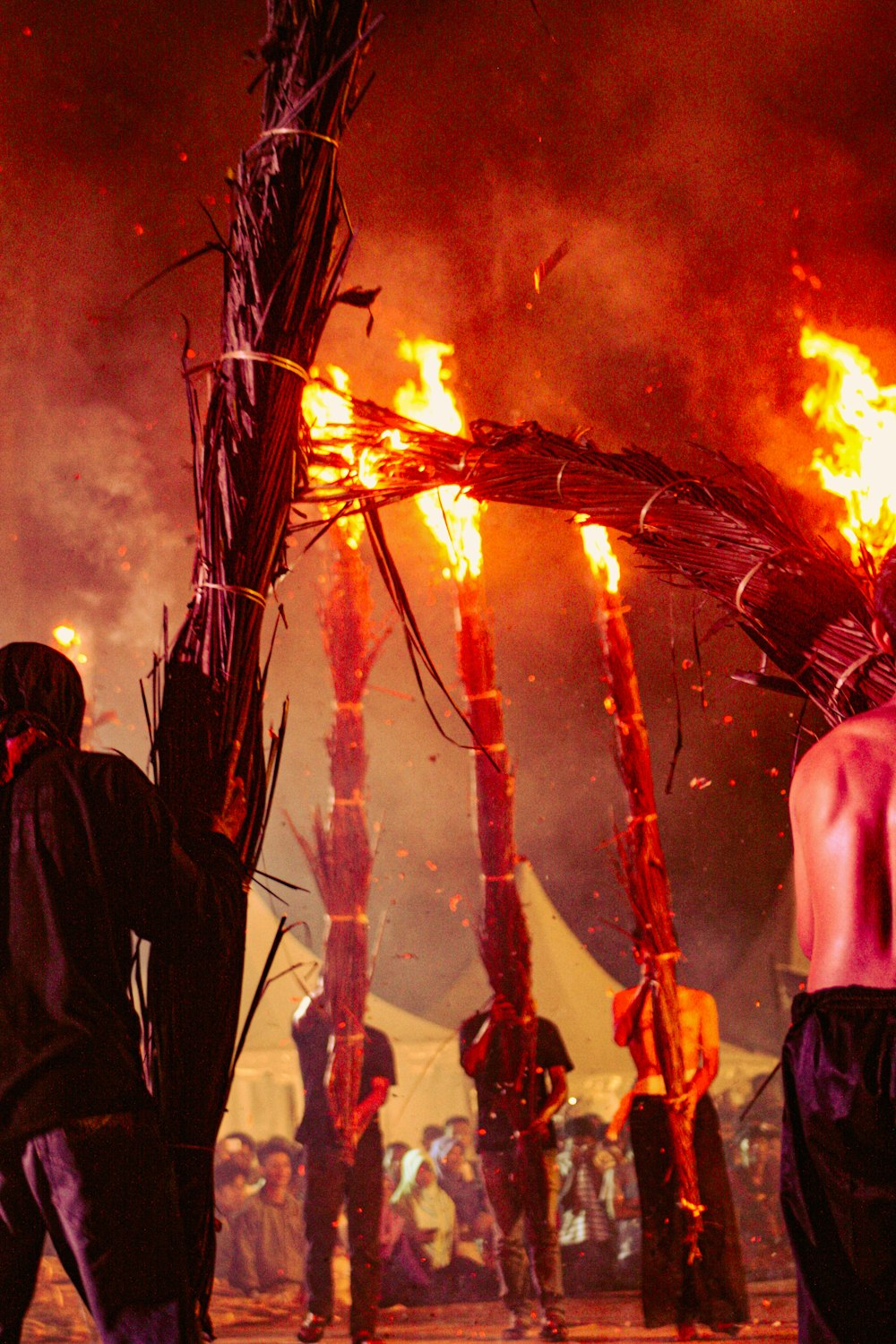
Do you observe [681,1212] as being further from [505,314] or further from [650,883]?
[505,314]

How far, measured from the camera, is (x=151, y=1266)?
1577mm

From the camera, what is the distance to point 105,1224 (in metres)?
1.57

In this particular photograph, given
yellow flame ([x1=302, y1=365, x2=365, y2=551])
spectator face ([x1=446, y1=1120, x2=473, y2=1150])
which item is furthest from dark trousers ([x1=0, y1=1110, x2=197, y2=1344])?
spectator face ([x1=446, y1=1120, x2=473, y2=1150])

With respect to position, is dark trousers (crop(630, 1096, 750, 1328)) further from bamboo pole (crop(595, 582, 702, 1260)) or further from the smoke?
the smoke

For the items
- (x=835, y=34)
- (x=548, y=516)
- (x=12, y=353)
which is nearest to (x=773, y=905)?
(x=548, y=516)

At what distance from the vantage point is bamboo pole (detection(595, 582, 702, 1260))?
4914 mm

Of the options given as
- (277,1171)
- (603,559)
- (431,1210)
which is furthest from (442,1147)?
(603,559)

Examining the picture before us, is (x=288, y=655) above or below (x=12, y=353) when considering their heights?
below

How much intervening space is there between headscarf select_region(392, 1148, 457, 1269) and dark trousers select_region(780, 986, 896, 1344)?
4.70 metres

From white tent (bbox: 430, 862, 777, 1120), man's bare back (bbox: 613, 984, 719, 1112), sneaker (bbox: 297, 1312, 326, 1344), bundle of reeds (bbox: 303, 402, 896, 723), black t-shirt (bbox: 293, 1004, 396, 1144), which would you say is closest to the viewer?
bundle of reeds (bbox: 303, 402, 896, 723)

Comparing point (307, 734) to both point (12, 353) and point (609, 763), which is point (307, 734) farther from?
point (12, 353)

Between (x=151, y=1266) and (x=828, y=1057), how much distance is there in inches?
41.6

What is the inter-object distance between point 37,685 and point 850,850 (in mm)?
1329

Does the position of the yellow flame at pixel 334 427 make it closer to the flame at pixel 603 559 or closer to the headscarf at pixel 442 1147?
the flame at pixel 603 559
